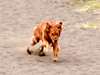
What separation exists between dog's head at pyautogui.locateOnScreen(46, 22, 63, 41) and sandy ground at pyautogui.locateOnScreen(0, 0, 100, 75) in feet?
2.06

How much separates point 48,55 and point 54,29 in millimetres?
1271

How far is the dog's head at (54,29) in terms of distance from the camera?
11504 mm

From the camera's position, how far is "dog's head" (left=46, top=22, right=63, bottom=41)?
11.5 metres

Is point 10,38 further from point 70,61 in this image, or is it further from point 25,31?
point 70,61

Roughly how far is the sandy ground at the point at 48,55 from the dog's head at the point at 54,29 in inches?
24.8

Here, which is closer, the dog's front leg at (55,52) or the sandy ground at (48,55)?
the sandy ground at (48,55)

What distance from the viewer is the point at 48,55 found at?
12.6 m

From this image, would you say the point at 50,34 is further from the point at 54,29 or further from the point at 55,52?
the point at 55,52

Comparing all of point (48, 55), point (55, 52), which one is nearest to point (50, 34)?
point (55, 52)

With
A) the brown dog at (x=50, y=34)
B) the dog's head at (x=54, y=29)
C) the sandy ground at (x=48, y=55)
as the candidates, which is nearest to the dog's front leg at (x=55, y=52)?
the brown dog at (x=50, y=34)

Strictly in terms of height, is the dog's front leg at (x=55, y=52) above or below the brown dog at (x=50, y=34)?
below

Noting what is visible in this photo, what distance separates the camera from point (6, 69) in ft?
36.8

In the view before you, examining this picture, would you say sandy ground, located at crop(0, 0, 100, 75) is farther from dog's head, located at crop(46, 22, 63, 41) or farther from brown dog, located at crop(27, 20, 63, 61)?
dog's head, located at crop(46, 22, 63, 41)

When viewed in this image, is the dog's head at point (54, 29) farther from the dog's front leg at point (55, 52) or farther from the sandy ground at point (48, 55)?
the sandy ground at point (48, 55)
